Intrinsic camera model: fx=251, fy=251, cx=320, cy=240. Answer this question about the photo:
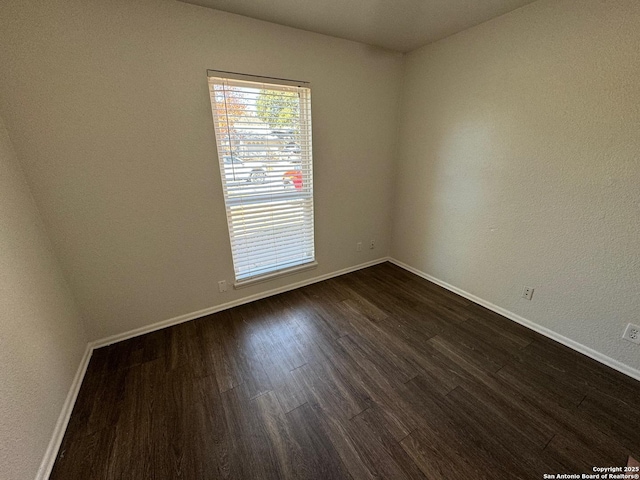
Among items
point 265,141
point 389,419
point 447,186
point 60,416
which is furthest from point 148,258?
point 447,186

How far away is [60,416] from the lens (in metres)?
1.34

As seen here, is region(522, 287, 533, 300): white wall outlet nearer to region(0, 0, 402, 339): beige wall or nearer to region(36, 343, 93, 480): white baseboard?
region(0, 0, 402, 339): beige wall

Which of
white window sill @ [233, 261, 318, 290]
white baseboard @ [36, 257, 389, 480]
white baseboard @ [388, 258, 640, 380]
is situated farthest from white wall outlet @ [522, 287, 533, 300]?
white window sill @ [233, 261, 318, 290]

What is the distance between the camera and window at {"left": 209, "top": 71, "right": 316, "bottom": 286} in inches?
76.8

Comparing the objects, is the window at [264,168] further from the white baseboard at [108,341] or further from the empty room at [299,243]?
the white baseboard at [108,341]

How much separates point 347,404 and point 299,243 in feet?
4.94

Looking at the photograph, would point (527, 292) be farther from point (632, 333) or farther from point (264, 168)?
point (264, 168)

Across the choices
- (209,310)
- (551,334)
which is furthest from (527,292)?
(209,310)

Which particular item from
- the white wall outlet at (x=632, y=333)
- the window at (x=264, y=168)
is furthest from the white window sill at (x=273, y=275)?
the white wall outlet at (x=632, y=333)

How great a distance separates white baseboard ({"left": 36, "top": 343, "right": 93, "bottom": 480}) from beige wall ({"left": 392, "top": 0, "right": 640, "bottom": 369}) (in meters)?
3.05

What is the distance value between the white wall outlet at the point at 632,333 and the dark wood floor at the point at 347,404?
0.81 feet

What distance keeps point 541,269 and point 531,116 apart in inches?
44.5

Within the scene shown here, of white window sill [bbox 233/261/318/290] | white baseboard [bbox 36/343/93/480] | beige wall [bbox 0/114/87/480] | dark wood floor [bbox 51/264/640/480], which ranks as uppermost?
beige wall [bbox 0/114/87/480]

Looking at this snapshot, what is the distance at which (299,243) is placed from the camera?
2.59m
